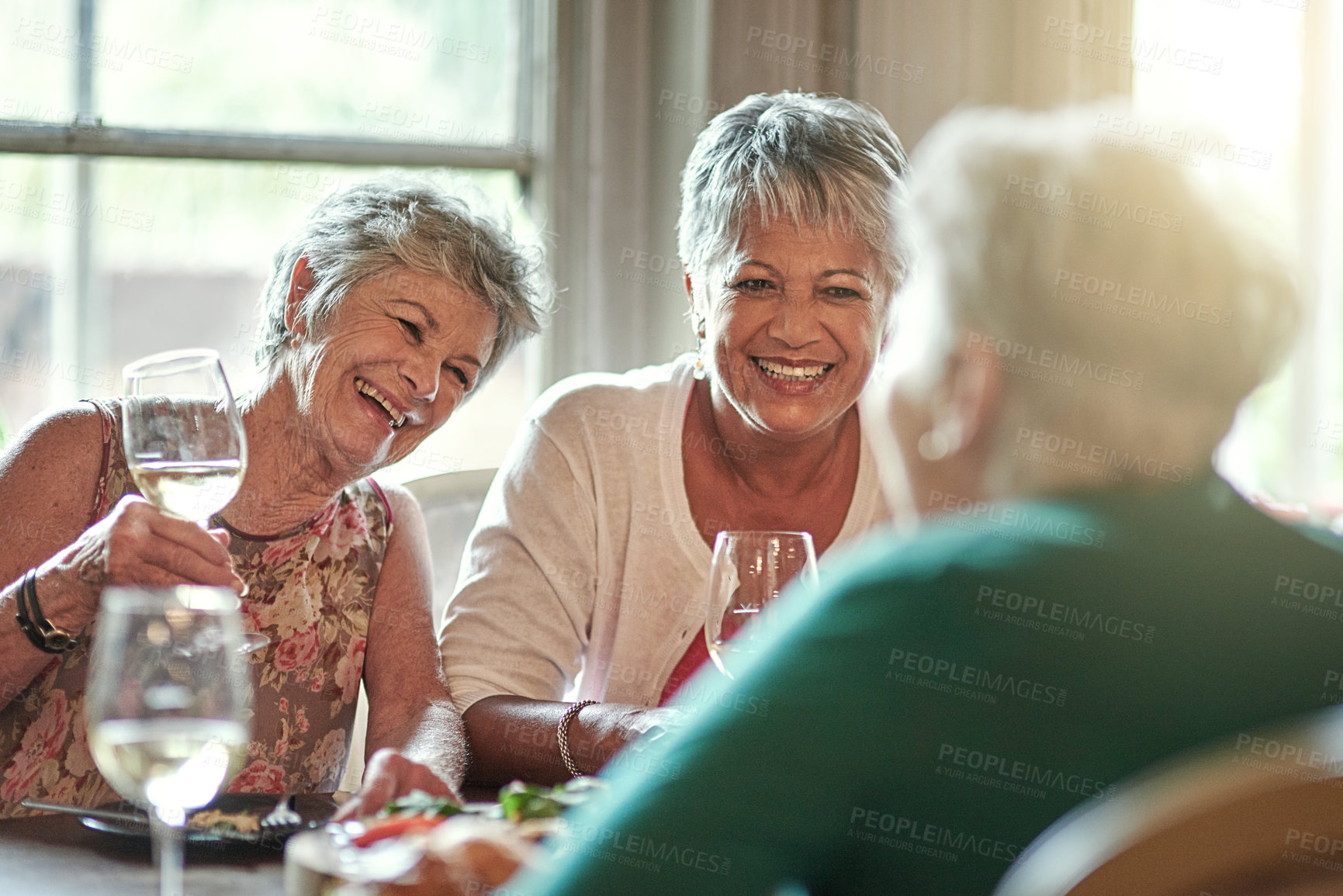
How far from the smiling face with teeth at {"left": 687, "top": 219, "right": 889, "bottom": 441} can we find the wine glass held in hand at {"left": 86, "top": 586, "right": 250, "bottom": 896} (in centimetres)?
110

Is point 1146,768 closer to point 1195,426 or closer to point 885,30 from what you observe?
point 1195,426

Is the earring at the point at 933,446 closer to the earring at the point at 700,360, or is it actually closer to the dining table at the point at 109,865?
the dining table at the point at 109,865

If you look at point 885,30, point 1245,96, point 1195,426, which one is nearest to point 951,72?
point 885,30

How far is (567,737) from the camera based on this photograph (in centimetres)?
153

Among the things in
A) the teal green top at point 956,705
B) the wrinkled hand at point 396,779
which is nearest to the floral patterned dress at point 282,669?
the wrinkled hand at point 396,779

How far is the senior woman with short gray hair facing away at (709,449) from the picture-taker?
179 centimetres

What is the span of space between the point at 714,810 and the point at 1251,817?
30 cm

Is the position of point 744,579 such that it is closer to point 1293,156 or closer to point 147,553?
point 147,553

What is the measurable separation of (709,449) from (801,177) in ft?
1.47

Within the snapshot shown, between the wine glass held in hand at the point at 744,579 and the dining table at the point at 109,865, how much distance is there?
0.45m

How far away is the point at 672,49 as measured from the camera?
10.8 ft

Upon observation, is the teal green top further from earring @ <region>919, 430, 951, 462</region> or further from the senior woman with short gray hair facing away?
the senior woman with short gray hair facing away

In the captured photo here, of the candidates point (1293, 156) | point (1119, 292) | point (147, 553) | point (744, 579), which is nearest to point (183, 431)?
point (147, 553)

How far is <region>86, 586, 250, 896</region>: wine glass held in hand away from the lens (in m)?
0.81
